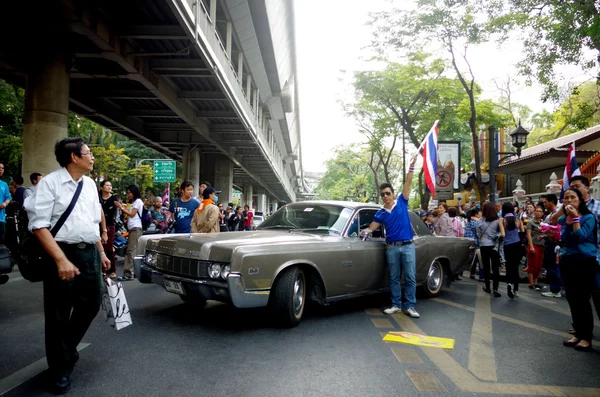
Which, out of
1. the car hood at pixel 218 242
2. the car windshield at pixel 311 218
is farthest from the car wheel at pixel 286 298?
the car windshield at pixel 311 218

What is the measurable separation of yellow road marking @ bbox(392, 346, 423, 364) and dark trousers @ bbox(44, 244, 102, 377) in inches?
103

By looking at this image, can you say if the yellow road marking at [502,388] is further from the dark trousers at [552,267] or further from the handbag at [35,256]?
the dark trousers at [552,267]

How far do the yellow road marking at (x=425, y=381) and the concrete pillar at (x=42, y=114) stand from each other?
29.6 ft

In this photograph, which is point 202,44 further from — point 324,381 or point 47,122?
point 324,381

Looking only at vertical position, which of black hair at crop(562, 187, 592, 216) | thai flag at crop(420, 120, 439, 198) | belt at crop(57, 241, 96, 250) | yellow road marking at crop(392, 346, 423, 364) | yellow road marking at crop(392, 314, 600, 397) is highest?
thai flag at crop(420, 120, 439, 198)

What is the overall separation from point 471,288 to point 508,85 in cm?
3327

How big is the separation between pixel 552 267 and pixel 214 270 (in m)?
6.49

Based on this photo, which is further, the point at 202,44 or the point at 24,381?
the point at 202,44

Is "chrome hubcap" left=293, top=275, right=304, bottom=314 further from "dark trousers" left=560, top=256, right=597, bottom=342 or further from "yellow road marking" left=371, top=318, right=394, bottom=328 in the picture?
"dark trousers" left=560, top=256, right=597, bottom=342

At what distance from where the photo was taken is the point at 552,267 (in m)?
8.05

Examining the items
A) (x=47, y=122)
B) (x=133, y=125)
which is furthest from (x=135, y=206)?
(x=133, y=125)

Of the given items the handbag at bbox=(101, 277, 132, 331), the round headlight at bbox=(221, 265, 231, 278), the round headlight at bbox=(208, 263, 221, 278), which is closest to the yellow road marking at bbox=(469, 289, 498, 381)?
the round headlight at bbox=(221, 265, 231, 278)

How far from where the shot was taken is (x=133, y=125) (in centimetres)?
1823

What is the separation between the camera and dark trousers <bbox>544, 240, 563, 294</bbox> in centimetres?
793
